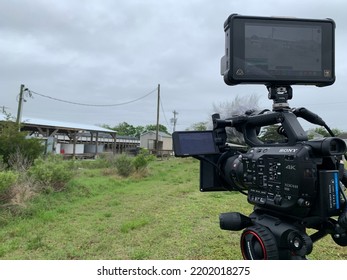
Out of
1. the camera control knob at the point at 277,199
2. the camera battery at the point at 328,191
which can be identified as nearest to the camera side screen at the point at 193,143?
the camera control knob at the point at 277,199

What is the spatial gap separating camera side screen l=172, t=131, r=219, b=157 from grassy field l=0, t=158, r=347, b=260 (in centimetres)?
214

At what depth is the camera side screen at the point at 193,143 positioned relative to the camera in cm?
159

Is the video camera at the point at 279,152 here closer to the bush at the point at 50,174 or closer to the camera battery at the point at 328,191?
the camera battery at the point at 328,191

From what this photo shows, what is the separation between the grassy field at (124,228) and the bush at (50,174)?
0.94ft

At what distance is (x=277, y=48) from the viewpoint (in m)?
1.46

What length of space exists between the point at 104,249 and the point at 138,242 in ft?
Result: 1.44

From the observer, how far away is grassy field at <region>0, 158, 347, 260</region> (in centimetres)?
366

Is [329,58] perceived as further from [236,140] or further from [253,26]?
[236,140]

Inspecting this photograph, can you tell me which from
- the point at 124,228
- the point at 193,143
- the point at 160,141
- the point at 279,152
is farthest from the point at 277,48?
the point at 160,141

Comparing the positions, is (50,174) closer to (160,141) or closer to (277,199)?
(277,199)

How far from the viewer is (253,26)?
1467 mm

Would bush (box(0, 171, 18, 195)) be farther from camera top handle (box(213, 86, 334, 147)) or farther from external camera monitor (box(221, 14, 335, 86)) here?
external camera monitor (box(221, 14, 335, 86))

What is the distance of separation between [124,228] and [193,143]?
340 centimetres

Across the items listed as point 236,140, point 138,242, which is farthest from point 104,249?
point 236,140
